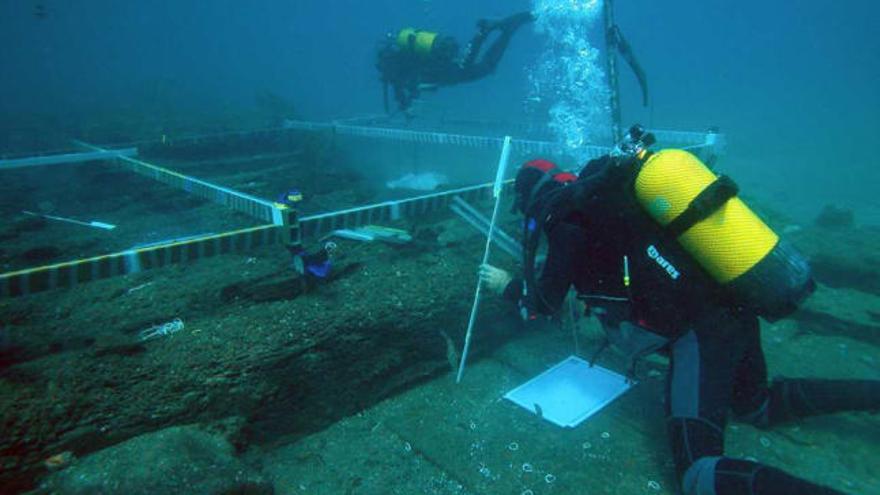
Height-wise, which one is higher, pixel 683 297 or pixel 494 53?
pixel 494 53

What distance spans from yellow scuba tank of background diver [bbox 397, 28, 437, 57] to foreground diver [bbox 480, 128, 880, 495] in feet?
26.8

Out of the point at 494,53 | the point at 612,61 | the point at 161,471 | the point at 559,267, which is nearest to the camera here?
the point at 161,471

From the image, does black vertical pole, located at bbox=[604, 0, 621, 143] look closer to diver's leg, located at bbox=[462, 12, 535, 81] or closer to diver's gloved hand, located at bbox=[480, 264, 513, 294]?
diver's gloved hand, located at bbox=[480, 264, 513, 294]

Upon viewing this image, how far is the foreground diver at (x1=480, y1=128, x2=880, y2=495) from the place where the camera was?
2557 mm

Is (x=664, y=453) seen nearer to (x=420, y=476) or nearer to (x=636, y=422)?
(x=636, y=422)

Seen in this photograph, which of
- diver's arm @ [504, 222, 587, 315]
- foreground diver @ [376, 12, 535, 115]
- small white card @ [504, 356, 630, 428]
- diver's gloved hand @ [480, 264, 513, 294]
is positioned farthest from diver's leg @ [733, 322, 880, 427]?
foreground diver @ [376, 12, 535, 115]

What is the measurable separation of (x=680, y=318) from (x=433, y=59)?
9.06 m

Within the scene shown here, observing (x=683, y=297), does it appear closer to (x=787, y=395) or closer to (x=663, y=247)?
(x=663, y=247)

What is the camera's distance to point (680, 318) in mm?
2852

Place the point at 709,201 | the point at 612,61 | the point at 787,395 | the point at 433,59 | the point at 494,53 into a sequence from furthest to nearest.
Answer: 1. the point at 494,53
2. the point at 433,59
3. the point at 612,61
4. the point at 787,395
5. the point at 709,201

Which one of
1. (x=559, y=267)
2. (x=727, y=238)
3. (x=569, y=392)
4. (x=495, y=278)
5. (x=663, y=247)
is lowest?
(x=569, y=392)

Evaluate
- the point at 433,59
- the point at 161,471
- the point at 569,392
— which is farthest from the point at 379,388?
the point at 433,59

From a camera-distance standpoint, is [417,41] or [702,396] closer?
[702,396]

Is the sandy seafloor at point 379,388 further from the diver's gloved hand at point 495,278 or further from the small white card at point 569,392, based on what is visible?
the diver's gloved hand at point 495,278
